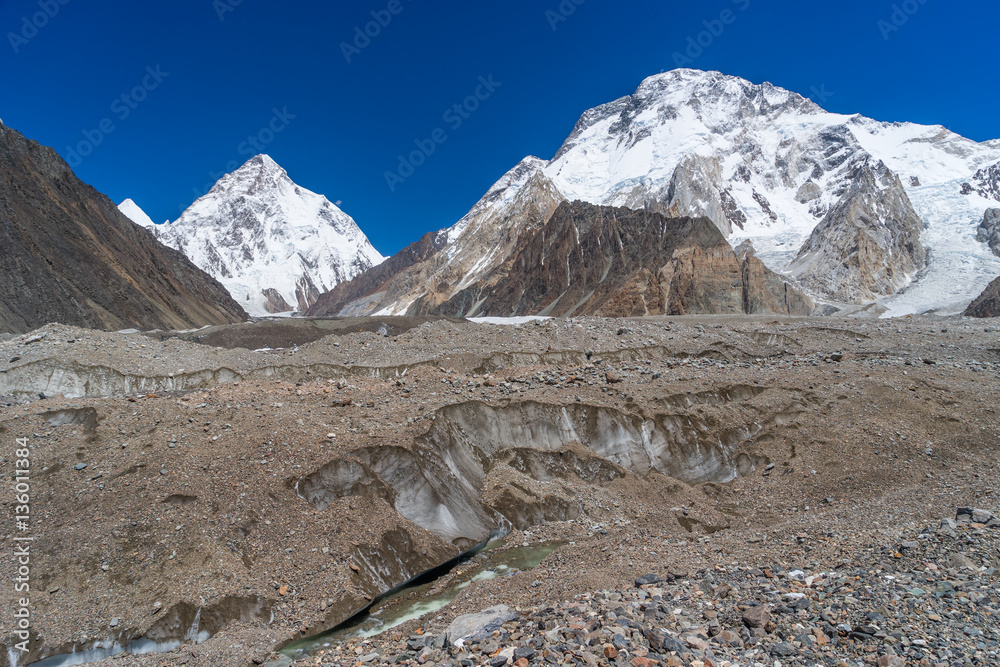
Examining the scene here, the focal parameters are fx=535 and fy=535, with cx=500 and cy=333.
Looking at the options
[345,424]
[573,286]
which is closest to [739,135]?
[573,286]

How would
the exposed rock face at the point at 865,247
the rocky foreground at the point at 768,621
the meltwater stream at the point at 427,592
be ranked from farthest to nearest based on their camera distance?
the exposed rock face at the point at 865,247
the meltwater stream at the point at 427,592
the rocky foreground at the point at 768,621

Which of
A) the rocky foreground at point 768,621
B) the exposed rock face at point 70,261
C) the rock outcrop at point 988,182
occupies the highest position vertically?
the exposed rock face at point 70,261

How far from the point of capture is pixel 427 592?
10.4 m

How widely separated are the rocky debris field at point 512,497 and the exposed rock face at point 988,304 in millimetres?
62036

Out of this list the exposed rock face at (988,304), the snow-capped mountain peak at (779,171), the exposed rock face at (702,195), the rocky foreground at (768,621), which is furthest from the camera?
the exposed rock face at (702,195)

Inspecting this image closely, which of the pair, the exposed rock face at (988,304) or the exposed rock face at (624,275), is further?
the exposed rock face at (624,275)

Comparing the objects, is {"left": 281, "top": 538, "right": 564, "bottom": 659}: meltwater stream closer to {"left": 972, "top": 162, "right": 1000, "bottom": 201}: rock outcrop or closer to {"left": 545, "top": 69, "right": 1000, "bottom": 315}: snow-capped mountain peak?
{"left": 545, "top": 69, "right": 1000, "bottom": 315}: snow-capped mountain peak

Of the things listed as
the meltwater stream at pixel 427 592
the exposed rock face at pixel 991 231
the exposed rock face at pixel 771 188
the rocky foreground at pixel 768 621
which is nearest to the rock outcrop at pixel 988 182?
the exposed rock face at pixel 771 188

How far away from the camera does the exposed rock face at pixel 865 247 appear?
108 meters

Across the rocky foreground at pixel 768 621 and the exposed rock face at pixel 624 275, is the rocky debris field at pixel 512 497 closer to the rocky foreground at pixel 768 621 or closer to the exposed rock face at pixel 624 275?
the rocky foreground at pixel 768 621

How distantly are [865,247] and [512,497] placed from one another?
124711 millimetres

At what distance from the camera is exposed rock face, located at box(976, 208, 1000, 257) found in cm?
10450

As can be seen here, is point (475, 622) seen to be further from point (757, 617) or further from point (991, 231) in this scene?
point (991, 231)

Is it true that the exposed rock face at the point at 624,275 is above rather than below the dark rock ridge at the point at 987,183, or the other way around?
above
